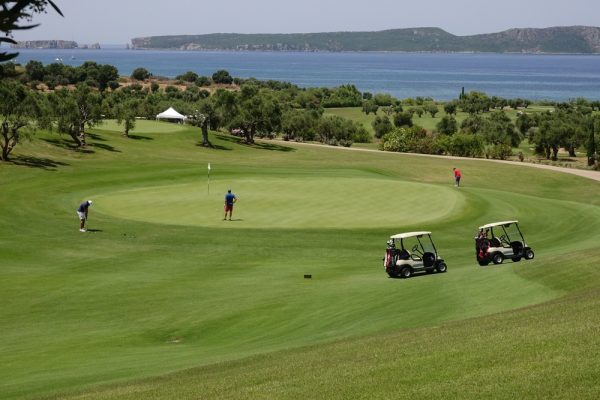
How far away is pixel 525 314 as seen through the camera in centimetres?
1977

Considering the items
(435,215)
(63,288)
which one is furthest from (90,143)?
(63,288)

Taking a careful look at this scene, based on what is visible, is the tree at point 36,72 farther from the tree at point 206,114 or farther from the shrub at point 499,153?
the shrub at point 499,153

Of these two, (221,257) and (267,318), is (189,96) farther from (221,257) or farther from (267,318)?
(267,318)

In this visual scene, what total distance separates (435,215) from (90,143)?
42.9m

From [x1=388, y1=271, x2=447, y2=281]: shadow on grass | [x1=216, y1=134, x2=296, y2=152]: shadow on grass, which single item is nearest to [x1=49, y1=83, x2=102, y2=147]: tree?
[x1=216, y1=134, x2=296, y2=152]: shadow on grass

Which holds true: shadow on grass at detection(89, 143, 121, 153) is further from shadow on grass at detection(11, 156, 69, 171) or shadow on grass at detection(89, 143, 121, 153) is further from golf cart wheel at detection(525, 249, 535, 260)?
golf cart wheel at detection(525, 249, 535, 260)

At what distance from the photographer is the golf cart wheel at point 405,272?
29.2 meters

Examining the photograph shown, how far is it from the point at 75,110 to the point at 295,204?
110 ft

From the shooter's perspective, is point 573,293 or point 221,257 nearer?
point 573,293

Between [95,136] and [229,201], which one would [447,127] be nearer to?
[95,136]

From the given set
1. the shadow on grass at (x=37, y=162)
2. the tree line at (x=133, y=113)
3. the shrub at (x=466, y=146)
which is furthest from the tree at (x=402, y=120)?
the shadow on grass at (x=37, y=162)

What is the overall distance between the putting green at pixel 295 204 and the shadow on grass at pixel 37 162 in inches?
507

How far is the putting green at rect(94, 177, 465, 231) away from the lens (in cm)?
4209

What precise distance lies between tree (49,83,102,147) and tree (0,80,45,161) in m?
6.64
